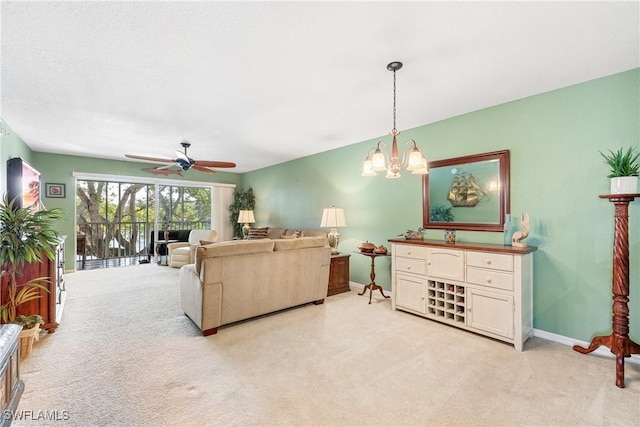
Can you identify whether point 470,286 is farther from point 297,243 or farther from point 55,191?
point 55,191

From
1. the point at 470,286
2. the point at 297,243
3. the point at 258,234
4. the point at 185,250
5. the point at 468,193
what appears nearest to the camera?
the point at 470,286

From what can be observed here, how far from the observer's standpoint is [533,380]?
2.06 metres

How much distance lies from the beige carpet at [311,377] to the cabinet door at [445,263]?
0.56 m

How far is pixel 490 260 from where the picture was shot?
2.73 metres

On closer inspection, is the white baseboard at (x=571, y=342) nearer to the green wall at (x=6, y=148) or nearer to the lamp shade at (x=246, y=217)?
the lamp shade at (x=246, y=217)

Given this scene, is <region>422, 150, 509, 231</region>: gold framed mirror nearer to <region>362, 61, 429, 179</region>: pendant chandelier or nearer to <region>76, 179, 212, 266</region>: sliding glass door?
<region>362, 61, 429, 179</region>: pendant chandelier

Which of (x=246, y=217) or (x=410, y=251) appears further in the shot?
(x=246, y=217)

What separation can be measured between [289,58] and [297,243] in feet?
6.63

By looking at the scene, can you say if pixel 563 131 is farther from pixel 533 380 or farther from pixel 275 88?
pixel 275 88

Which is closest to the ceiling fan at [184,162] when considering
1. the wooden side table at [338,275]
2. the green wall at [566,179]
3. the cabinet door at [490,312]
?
the wooden side table at [338,275]

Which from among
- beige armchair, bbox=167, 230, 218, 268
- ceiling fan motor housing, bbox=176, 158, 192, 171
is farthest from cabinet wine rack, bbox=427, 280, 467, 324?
beige armchair, bbox=167, 230, 218, 268

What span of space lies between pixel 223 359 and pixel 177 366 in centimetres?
35

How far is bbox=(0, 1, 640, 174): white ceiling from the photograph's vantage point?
1.67m

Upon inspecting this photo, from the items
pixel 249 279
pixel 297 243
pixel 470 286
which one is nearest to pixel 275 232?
pixel 297 243
